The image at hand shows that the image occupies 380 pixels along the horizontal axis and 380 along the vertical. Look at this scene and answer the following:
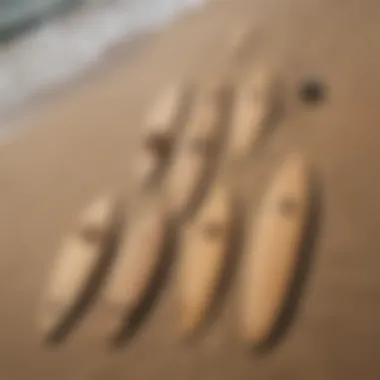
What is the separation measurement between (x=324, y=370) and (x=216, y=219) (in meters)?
0.10

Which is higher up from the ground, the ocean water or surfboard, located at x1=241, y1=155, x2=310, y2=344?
the ocean water

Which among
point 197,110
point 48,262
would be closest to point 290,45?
point 197,110

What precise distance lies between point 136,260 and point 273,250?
8 centimetres

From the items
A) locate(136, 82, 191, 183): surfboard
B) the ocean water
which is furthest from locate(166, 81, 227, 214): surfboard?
the ocean water

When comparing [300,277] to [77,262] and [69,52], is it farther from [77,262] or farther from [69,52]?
[69,52]

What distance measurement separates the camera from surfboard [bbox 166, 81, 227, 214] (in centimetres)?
40

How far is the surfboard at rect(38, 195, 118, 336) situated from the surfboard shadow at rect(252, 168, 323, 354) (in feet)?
0.35

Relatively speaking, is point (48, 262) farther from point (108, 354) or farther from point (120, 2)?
point (120, 2)

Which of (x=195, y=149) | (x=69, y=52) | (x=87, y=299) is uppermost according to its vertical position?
(x=69, y=52)

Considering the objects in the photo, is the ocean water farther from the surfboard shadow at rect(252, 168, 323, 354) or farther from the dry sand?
the surfboard shadow at rect(252, 168, 323, 354)

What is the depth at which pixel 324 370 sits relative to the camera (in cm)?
33

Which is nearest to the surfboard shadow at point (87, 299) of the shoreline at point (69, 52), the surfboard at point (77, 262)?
the surfboard at point (77, 262)

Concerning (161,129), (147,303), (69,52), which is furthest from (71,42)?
(147,303)

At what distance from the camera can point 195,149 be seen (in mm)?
416
